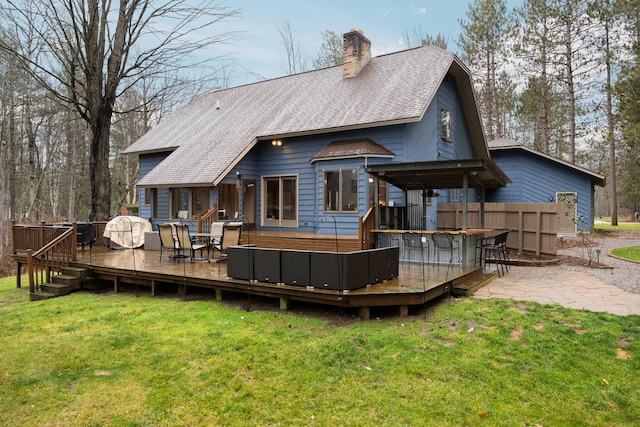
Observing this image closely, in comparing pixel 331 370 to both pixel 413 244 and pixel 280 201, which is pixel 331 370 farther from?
pixel 280 201

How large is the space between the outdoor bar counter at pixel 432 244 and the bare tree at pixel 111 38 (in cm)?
831

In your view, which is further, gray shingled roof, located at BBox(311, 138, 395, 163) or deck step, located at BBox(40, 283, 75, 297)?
gray shingled roof, located at BBox(311, 138, 395, 163)

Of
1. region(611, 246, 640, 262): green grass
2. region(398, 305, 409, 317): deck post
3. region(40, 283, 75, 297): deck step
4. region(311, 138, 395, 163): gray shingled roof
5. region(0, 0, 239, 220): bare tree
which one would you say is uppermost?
region(0, 0, 239, 220): bare tree

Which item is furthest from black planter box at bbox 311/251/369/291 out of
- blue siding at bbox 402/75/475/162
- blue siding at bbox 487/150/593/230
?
blue siding at bbox 487/150/593/230

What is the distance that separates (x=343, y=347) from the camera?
477cm

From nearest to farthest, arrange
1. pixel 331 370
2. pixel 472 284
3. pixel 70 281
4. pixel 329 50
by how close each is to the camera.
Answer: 1. pixel 331 370
2. pixel 472 284
3. pixel 70 281
4. pixel 329 50

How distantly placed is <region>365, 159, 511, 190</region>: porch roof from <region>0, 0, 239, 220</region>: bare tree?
7.41 meters

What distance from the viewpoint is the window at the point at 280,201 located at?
1337cm

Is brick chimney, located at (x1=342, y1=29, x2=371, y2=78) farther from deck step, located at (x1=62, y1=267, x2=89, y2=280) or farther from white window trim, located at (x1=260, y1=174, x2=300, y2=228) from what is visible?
deck step, located at (x1=62, y1=267, x2=89, y2=280)

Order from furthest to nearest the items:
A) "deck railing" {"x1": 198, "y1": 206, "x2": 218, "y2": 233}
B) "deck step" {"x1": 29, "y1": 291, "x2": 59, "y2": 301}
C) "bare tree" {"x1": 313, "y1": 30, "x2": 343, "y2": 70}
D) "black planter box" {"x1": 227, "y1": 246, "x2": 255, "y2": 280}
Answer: "bare tree" {"x1": 313, "y1": 30, "x2": 343, "y2": 70} → "deck railing" {"x1": 198, "y1": 206, "x2": 218, "y2": 233} → "deck step" {"x1": 29, "y1": 291, "x2": 59, "y2": 301} → "black planter box" {"x1": 227, "y1": 246, "x2": 255, "y2": 280}

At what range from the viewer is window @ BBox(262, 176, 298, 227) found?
13.4 m

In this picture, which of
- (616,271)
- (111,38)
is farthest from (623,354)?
(111,38)

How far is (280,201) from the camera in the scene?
13680mm

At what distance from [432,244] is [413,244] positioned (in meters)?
0.41
